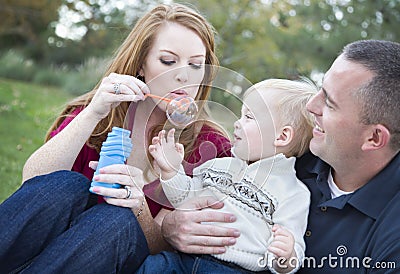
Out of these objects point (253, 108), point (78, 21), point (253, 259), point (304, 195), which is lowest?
point (78, 21)

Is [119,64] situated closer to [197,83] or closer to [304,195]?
[197,83]

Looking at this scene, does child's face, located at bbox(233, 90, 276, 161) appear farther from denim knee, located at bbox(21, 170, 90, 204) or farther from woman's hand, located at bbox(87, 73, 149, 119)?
denim knee, located at bbox(21, 170, 90, 204)

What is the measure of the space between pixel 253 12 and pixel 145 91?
1472cm

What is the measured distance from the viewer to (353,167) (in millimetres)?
1921

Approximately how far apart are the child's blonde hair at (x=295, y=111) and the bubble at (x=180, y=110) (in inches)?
9.4

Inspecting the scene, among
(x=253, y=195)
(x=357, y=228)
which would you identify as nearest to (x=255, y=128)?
(x=253, y=195)

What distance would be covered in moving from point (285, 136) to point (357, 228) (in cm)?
41

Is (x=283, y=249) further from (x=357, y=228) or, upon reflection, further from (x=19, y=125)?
(x=19, y=125)

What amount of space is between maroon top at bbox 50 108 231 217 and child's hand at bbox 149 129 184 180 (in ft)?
0.12

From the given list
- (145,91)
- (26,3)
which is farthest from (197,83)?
(26,3)

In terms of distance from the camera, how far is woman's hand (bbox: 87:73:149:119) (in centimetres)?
193

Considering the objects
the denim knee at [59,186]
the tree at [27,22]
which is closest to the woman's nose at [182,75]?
the denim knee at [59,186]

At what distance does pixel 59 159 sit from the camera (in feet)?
6.66

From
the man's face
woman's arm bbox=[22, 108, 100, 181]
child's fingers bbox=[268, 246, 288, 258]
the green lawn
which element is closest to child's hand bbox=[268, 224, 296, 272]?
child's fingers bbox=[268, 246, 288, 258]
